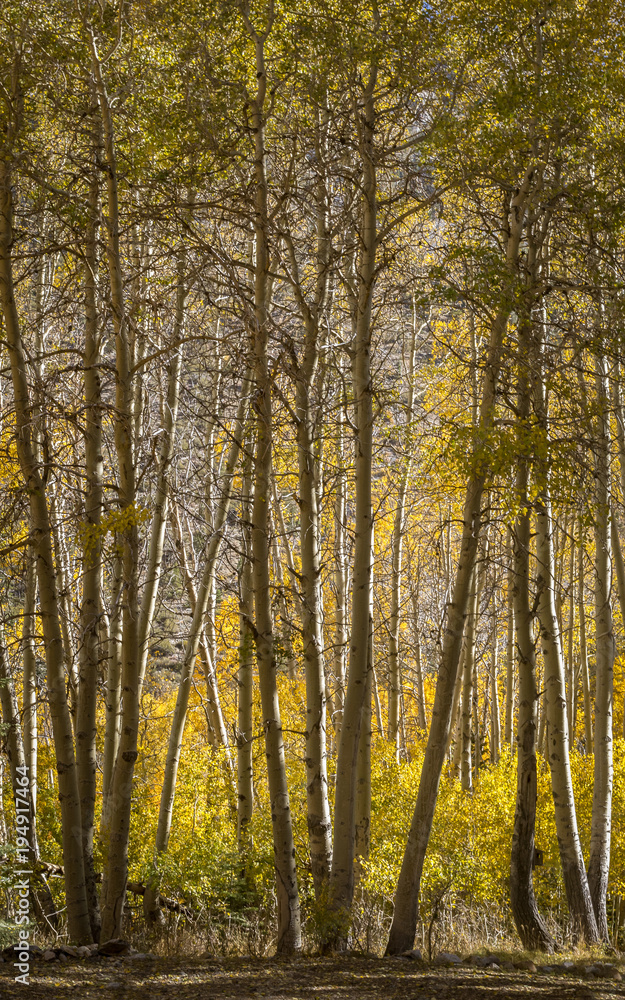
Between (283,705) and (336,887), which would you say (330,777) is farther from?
(283,705)

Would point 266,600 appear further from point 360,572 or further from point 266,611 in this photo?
point 360,572

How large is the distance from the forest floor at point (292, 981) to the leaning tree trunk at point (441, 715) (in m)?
0.44

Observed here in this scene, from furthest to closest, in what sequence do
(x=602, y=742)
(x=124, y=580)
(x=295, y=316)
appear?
1. (x=602, y=742)
2. (x=295, y=316)
3. (x=124, y=580)

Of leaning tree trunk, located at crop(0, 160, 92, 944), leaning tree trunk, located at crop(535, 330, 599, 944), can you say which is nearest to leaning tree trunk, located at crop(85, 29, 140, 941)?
leaning tree trunk, located at crop(0, 160, 92, 944)

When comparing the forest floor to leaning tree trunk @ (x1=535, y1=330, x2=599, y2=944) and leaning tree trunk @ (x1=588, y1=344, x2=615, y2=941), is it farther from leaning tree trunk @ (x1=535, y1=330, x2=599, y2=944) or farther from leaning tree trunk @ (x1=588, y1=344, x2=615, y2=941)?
leaning tree trunk @ (x1=588, y1=344, x2=615, y2=941)

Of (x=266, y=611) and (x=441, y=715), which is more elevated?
(x=266, y=611)

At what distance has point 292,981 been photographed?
4789 mm

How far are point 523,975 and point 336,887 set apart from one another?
4.57 feet

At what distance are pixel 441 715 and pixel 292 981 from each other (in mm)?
2179

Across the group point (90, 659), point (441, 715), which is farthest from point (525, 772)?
point (90, 659)

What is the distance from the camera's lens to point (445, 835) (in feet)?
32.8

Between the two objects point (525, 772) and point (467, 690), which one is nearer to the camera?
point (525, 772)

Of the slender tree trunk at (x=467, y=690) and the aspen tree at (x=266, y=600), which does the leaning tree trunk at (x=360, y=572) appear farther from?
the slender tree trunk at (x=467, y=690)

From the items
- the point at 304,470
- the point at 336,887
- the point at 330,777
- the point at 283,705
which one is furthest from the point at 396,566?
the point at 283,705
